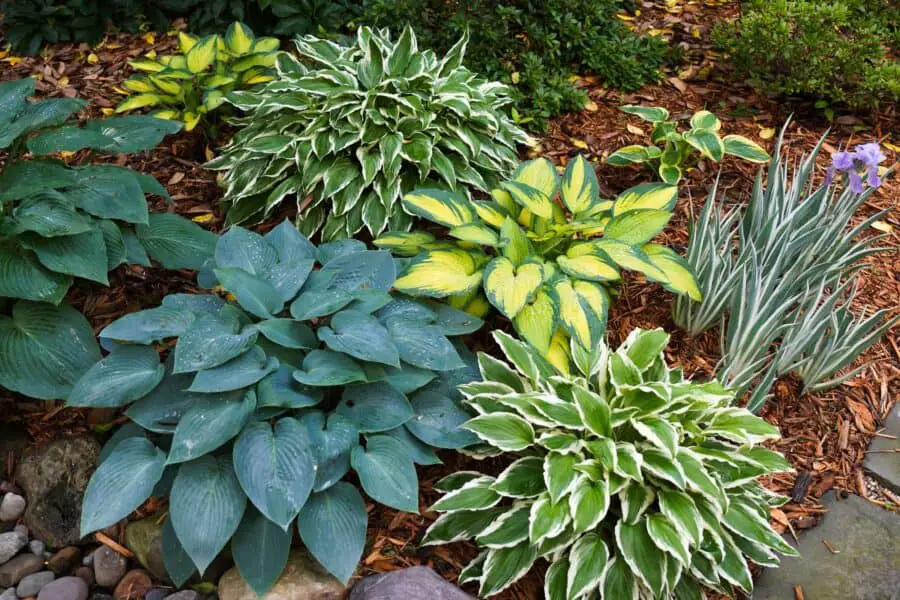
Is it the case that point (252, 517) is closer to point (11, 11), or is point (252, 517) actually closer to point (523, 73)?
point (523, 73)

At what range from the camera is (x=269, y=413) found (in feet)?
7.49

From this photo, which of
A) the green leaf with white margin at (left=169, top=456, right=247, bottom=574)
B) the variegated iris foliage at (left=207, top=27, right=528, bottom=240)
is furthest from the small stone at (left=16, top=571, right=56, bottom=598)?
the variegated iris foliage at (left=207, top=27, right=528, bottom=240)

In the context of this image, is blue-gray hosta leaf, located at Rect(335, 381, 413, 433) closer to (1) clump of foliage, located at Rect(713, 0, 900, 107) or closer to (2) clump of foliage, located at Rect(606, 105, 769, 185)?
(2) clump of foliage, located at Rect(606, 105, 769, 185)

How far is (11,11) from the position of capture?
463 cm

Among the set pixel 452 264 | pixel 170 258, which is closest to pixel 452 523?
pixel 452 264

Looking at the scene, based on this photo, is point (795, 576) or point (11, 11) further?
point (11, 11)

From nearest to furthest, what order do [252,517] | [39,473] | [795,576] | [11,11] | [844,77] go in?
[252,517]
[795,576]
[39,473]
[844,77]
[11,11]

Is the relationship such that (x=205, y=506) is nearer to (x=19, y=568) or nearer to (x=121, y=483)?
(x=121, y=483)

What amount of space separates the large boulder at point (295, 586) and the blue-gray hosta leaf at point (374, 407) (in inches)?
18.2

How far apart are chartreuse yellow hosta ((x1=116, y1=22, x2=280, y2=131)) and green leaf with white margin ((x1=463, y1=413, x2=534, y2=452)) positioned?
2.29 metres

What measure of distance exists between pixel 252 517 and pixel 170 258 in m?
1.13

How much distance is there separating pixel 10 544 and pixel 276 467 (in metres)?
1.16

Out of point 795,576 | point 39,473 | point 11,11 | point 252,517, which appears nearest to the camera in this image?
point 252,517

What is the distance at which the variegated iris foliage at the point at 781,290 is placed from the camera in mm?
2697
